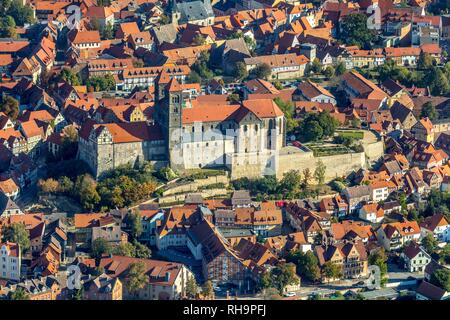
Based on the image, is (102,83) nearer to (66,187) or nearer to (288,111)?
(288,111)

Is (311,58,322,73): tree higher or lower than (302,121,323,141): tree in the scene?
higher

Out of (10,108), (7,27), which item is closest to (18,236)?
(10,108)

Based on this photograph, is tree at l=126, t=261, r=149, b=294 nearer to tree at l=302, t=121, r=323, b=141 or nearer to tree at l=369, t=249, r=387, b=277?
tree at l=369, t=249, r=387, b=277

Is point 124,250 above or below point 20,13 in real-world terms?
below

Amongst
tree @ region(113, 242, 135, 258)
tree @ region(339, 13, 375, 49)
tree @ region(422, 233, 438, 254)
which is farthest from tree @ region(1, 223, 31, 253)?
tree @ region(339, 13, 375, 49)

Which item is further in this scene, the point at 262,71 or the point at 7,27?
the point at 7,27
